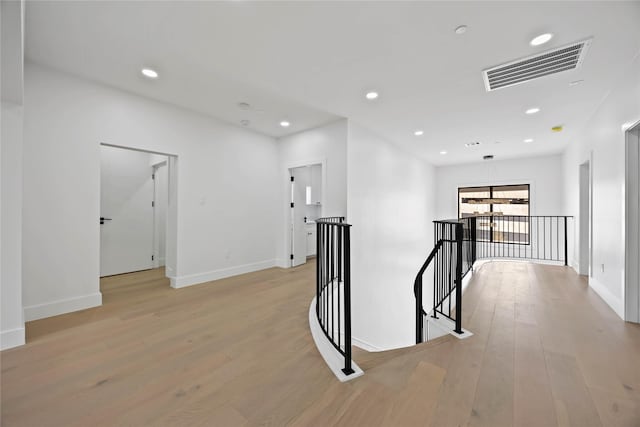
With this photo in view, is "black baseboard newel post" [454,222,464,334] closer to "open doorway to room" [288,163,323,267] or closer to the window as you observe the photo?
"open doorway to room" [288,163,323,267]

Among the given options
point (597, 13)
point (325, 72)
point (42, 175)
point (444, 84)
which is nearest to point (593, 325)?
point (597, 13)

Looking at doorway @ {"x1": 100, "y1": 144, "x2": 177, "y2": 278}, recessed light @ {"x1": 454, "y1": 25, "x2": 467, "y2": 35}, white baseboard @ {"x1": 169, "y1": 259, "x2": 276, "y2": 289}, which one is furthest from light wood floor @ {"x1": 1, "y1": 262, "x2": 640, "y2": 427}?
recessed light @ {"x1": 454, "y1": 25, "x2": 467, "y2": 35}

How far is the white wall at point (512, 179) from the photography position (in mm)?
7094

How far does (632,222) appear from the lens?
2.70 m

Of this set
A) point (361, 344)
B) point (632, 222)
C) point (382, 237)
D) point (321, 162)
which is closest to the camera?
point (632, 222)

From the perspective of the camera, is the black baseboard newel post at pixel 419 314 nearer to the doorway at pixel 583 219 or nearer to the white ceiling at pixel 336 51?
the white ceiling at pixel 336 51

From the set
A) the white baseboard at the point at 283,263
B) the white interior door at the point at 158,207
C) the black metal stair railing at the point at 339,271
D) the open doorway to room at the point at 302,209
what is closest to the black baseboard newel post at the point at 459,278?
the black metal stair railing at the point at 339,271

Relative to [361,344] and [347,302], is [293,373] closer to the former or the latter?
[347,302]

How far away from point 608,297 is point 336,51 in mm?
4489

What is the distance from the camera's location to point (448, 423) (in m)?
1.41

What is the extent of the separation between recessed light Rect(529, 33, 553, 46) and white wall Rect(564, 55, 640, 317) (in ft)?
3.63

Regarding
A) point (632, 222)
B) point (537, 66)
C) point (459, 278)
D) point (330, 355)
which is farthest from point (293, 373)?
point (537, 66)

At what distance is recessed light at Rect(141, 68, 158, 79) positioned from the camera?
302 centimetres

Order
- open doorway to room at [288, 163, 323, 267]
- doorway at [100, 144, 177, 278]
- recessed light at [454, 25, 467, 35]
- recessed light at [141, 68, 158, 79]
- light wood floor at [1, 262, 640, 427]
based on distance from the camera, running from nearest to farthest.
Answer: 1. light wood floor at [1, 262, 640, 427]
2. recessed light at [454, 25, 467, 35]
3. recessed light at [141, 68, 158, 79]
4. doorway at [100, 144, 177, 278]
5. open doorway to room at [288, 163, 323, 267]
